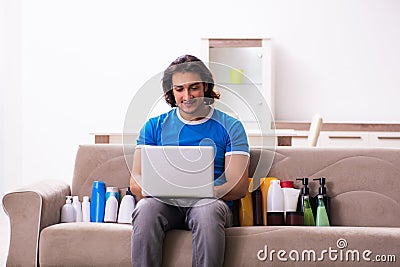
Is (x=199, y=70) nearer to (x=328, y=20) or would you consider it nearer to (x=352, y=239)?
(x=352, y=239)

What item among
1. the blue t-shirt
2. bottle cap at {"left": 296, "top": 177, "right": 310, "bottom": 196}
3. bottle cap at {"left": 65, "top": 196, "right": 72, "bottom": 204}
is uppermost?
the blue t-shirt

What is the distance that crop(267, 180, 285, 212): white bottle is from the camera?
10.5ft

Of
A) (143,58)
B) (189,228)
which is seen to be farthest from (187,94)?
(143,58)

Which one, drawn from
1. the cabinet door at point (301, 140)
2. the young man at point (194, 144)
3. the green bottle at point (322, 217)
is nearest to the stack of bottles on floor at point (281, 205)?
the green bottle at point (322, 217)

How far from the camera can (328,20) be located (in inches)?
259

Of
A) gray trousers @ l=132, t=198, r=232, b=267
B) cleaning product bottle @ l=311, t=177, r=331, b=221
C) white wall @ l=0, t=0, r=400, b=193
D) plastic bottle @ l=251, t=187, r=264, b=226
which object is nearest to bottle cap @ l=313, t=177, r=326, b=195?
cleaning product bottle @ l=311, t=177, r=331, b=221

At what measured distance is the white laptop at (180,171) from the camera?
2.87 metres

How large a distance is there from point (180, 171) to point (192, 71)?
1.60 ft

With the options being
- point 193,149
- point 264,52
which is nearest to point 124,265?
point 193,149

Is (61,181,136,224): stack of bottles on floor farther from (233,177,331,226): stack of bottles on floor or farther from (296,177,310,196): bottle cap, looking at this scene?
(296,177,310,196): bottle cap

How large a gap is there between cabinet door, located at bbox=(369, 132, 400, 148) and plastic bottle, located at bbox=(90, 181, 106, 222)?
326 cm

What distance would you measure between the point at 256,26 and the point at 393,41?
4.12 ft

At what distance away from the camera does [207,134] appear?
3.15 m

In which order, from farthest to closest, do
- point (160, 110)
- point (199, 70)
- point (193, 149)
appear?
point (160, 110) < point (199, 70) < point (193, 149)
